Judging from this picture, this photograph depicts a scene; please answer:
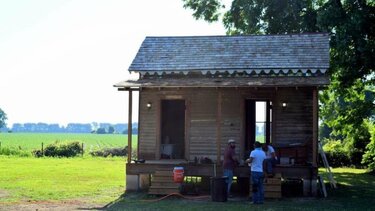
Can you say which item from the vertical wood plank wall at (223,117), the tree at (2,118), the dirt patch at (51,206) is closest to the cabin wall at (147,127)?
the vertical wood plank wall at (223,117)

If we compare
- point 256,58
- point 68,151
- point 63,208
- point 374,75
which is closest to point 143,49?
point 256,58

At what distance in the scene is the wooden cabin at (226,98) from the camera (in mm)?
18250

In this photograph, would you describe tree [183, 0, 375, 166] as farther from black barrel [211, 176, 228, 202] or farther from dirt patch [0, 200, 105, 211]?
dirt patch [0, 200, 105, 211]

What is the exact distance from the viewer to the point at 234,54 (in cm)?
2083

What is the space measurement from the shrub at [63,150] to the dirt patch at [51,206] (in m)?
27.8

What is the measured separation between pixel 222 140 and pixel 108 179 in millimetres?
6181

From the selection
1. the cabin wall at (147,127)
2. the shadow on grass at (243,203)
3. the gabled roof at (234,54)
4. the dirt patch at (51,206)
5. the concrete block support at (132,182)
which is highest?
the gabled roof at (234,54)

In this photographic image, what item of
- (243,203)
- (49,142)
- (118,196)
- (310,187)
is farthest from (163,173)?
(49,142)

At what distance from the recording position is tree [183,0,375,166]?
77.6 ft

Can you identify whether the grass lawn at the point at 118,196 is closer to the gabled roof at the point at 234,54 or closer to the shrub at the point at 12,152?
the gabled roof at the point at 234,54

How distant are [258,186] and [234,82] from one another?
3.88m

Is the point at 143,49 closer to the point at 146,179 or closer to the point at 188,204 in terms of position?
the point at 146,179

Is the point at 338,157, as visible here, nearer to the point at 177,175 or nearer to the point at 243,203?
the point at 177,175

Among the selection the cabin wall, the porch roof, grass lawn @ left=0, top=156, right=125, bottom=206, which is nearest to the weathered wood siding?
the porch roof
